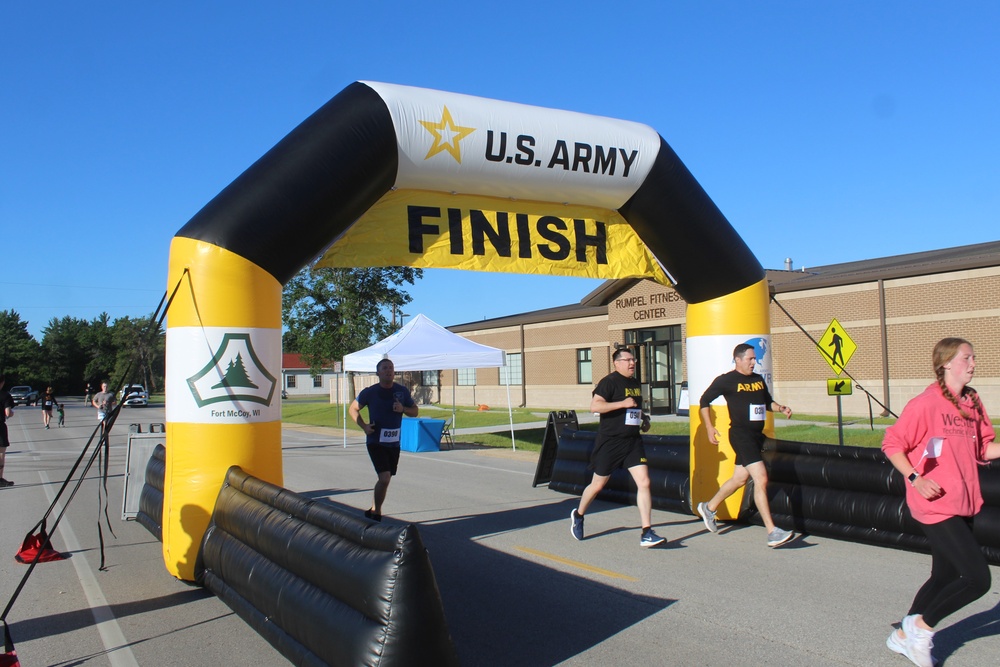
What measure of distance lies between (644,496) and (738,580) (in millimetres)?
1343

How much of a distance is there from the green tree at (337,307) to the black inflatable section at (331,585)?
3356 centimetres

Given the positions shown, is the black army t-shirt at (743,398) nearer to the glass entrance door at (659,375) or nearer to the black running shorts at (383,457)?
the black running shorts at (383,457)

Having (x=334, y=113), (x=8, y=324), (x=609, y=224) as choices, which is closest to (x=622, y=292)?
(x=609, y=224)

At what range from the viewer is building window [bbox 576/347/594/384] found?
113 ft

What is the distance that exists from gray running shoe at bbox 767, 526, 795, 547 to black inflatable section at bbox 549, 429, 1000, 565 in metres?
0.61

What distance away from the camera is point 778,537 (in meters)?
7.31

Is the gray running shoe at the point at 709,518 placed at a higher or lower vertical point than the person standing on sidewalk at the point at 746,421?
lower

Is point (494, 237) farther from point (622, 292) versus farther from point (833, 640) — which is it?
point (622, 292)

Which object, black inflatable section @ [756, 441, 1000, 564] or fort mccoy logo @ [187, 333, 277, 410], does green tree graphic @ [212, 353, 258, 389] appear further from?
black inflatable section @ [756, 441, 1000, 564]

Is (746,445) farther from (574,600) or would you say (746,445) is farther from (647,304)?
(647,304)

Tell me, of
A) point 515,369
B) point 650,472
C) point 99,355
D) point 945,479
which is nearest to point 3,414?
point 650,472

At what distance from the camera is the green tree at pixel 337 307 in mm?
38500

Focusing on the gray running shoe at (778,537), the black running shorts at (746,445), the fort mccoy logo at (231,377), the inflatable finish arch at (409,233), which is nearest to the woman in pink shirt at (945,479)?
the gray running shoe at (778,537)

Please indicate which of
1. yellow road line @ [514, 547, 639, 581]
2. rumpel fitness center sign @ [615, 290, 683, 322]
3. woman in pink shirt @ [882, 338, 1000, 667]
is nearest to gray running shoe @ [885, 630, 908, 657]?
woman in pink shirt @ [882, 338, 1000, 667]
